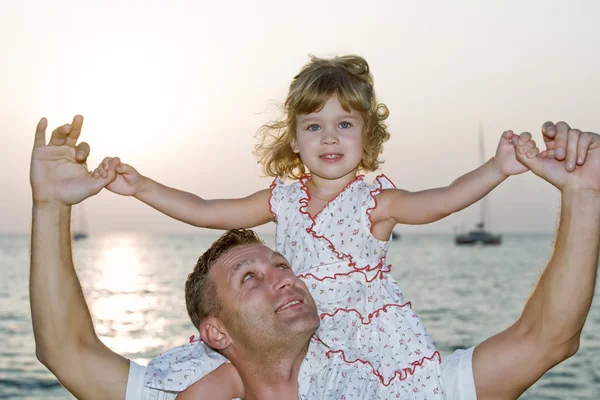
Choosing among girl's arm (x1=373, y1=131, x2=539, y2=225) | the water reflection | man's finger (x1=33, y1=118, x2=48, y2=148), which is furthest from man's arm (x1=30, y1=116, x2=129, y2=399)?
the water reflection

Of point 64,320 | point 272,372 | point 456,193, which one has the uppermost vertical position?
point 456,193

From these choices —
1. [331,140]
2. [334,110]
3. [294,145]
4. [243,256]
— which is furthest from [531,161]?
[294,145]

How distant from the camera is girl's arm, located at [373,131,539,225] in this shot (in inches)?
128

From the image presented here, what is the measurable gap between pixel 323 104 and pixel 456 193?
98 centimetres

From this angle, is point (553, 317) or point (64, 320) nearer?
point (553, 317)

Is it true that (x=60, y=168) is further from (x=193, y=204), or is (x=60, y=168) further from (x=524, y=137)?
(x=524, y=137)

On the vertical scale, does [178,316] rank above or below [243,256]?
below

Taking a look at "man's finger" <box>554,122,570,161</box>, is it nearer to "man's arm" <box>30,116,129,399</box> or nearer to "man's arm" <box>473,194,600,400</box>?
"man's arm" <box>473,194,600,400</box>

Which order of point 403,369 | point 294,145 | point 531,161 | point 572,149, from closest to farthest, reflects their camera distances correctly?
point 572,149
point 531,161
point 403,369
point 294,145

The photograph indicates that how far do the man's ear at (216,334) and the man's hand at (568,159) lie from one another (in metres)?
1.67

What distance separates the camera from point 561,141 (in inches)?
118

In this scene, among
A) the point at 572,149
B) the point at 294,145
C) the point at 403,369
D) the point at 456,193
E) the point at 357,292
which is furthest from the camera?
the point at 294,145

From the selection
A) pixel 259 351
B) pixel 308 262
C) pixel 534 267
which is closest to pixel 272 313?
pixel 259 351

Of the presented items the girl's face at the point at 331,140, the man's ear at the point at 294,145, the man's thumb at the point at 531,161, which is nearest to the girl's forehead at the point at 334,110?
the girl's face at the point at 331,140
